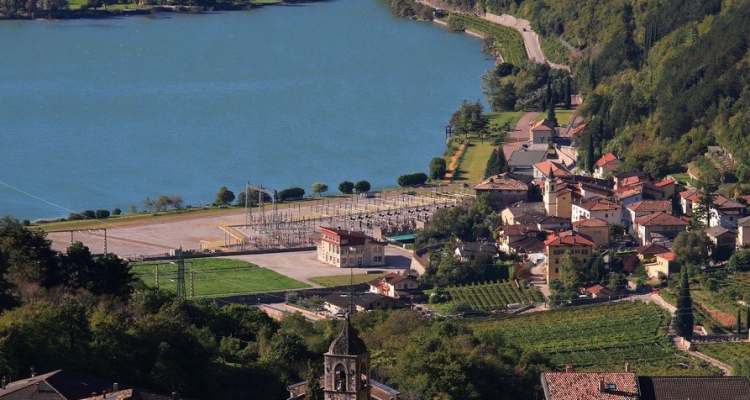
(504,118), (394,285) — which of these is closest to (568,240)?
(394,285)

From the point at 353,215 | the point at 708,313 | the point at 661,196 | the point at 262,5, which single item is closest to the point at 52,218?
the point at 353,215

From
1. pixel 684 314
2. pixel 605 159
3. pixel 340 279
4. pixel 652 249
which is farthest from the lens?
pixel 605 159

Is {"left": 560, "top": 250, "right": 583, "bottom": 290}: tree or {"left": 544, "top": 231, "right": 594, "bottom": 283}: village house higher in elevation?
{"left": 544, "top": 231, "right": 594, "bottom": 283}: village house

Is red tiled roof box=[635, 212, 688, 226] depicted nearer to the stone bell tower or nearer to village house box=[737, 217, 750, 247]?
village house box=[737, 217, 750, 247]

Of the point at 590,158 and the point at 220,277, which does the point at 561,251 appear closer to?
the point at 220,277

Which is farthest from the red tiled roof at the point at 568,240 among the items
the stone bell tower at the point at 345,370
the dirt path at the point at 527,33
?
the dirt path at the point at 527,33

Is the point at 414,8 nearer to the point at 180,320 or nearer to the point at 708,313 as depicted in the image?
the point at 708,313

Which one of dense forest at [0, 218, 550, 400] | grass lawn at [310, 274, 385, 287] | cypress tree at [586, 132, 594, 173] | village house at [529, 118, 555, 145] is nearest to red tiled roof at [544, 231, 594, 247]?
grass lawn at [310, 274, 385, 287]
